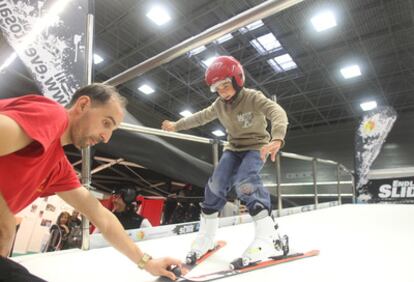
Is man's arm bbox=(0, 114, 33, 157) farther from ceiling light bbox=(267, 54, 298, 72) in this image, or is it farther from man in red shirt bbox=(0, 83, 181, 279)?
ceiling light bbox=(267, 54, 298, 72)

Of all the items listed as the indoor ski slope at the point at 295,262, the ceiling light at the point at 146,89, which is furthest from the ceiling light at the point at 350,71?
the indoor ski slope at the point at 295,262

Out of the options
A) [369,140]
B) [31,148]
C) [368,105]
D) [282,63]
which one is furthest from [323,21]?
[31,148]

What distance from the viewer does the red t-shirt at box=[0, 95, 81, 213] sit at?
23.5 inches

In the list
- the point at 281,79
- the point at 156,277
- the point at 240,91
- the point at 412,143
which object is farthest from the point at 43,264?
the point at 412,143

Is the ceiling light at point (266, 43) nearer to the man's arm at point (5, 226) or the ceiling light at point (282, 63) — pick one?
the ceiling light at point (282, 63)

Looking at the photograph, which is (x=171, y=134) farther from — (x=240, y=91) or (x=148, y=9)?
(x=148, y=9)

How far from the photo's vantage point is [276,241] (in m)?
1.33

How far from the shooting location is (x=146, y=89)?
11.5m

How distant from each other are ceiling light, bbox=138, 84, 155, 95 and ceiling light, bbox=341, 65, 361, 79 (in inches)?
263

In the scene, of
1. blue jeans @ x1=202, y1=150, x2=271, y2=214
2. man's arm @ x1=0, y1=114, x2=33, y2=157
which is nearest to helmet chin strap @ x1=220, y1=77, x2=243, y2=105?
blue jeans @ x1=202, y1=150, x2=271, y2=214

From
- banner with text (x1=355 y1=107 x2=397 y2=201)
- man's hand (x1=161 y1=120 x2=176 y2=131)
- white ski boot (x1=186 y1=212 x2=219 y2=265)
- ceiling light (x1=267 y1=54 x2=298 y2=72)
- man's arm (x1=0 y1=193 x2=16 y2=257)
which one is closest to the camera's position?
man's arm (x1=0 y1=193 x2=16 y2=257)

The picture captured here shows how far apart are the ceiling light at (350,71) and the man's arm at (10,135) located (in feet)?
35.5

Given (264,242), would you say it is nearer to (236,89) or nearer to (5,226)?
(236,89)

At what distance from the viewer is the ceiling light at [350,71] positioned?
9.99 m
